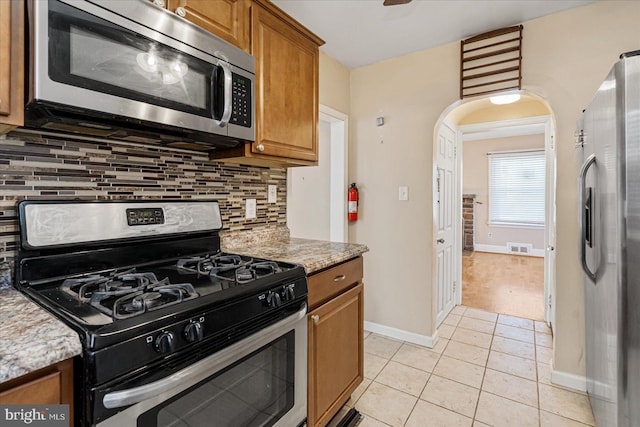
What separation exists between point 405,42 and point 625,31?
1.31 meters

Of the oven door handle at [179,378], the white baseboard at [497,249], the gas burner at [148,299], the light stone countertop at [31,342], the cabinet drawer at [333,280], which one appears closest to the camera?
the light stone countertop at [31,342]

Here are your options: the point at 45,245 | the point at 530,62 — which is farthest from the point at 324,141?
the point at 45,245

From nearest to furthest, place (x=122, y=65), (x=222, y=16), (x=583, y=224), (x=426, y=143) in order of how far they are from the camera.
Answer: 1. (x=122, y=65)
2. (x=222, y=16)
3. (x=583, y=224)
4. (x=426, y=143)

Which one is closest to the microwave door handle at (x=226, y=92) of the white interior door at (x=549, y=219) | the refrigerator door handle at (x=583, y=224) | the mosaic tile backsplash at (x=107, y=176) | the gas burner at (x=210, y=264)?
the mosaic tile backsplash at (x=107, y=176)

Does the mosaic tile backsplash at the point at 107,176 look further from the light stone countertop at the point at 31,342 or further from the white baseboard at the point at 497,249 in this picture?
the white baseboard at the point at 497,249

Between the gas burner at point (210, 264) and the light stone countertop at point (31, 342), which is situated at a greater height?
the gas burner at point (210, 264)

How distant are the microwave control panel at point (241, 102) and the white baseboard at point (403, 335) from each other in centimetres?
221

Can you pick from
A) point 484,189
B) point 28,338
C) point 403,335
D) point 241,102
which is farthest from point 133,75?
point 484,189

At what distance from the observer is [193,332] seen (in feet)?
2.83

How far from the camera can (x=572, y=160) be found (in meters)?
2.03

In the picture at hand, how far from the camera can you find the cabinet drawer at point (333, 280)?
1.44 m

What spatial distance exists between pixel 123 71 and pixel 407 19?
1.86 metres

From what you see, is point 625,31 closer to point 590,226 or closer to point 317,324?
point 590,226

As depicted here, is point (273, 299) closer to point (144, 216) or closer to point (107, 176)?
point (144, 216)
